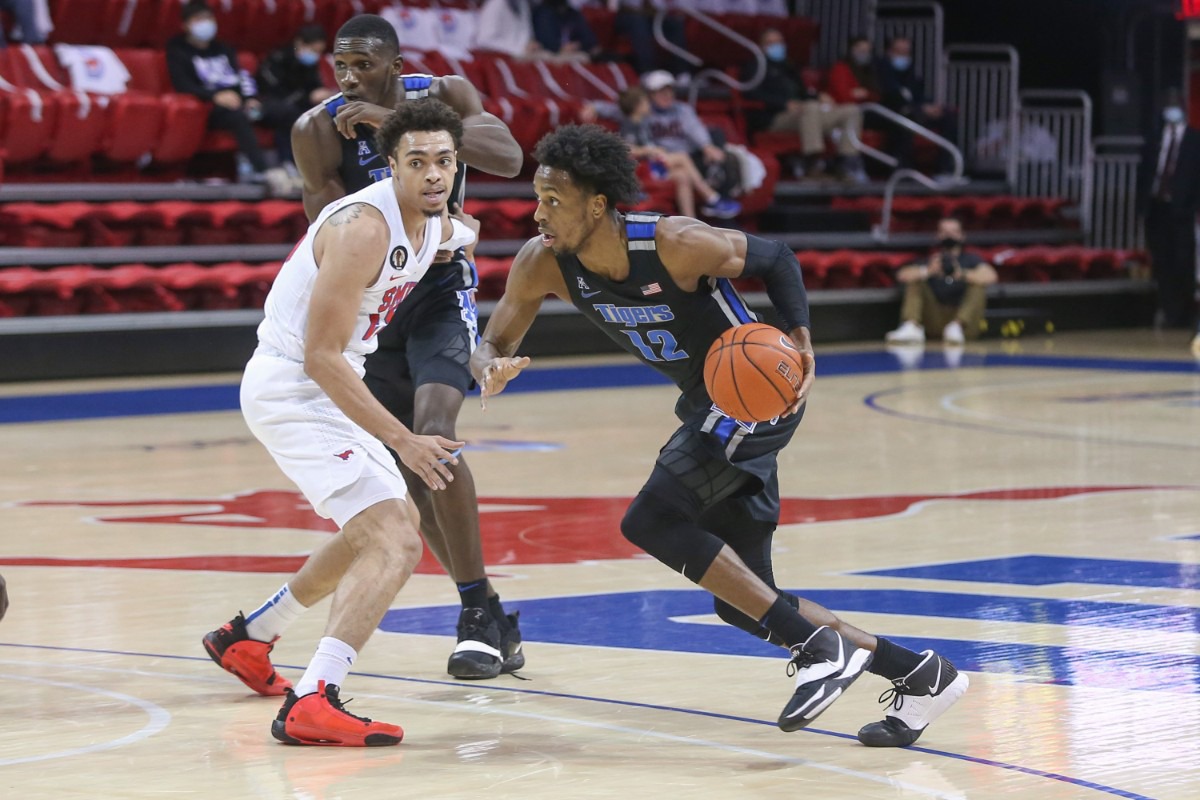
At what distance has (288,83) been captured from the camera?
1602 centimetres

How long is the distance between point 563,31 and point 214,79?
4.57 meters

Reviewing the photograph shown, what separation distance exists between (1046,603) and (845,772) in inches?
86.1

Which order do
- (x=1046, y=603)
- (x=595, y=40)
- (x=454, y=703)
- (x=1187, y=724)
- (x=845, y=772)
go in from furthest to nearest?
(x=595, y=40) → (x=1046, y=603) → (x=454, y=703) → (x=1187, y=724) → (x=845, y=772)

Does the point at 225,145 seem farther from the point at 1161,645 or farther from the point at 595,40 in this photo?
the point at 1161,645

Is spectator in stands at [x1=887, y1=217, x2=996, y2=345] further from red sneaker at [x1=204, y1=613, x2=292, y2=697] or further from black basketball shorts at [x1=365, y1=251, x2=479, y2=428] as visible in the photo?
red sneaker at [x1=204, y1=613, x2=292, y2=697]

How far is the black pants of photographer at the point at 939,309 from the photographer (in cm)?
1814

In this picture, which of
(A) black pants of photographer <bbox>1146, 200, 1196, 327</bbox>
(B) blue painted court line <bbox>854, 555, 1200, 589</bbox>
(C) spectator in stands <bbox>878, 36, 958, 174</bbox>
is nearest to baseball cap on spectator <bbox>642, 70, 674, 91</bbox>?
(C) spectator in stands <bbox>878, 36, 958, 174</bbox>

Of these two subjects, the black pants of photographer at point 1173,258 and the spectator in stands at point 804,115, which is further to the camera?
the black pants of photographer at point 1173,258

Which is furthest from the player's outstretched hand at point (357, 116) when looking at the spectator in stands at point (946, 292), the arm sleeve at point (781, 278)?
the spectator in stands at point (946, 292)

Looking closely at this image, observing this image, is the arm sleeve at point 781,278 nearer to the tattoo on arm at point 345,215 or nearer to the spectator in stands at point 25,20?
the tattoo on arm at point 345,215

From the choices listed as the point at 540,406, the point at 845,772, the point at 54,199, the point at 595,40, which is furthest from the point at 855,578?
the point at 595,40

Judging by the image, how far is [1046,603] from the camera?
6.18 meters

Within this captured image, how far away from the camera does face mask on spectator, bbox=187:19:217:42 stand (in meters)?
15.4

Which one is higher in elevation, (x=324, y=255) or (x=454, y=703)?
(x=324, y=255)
